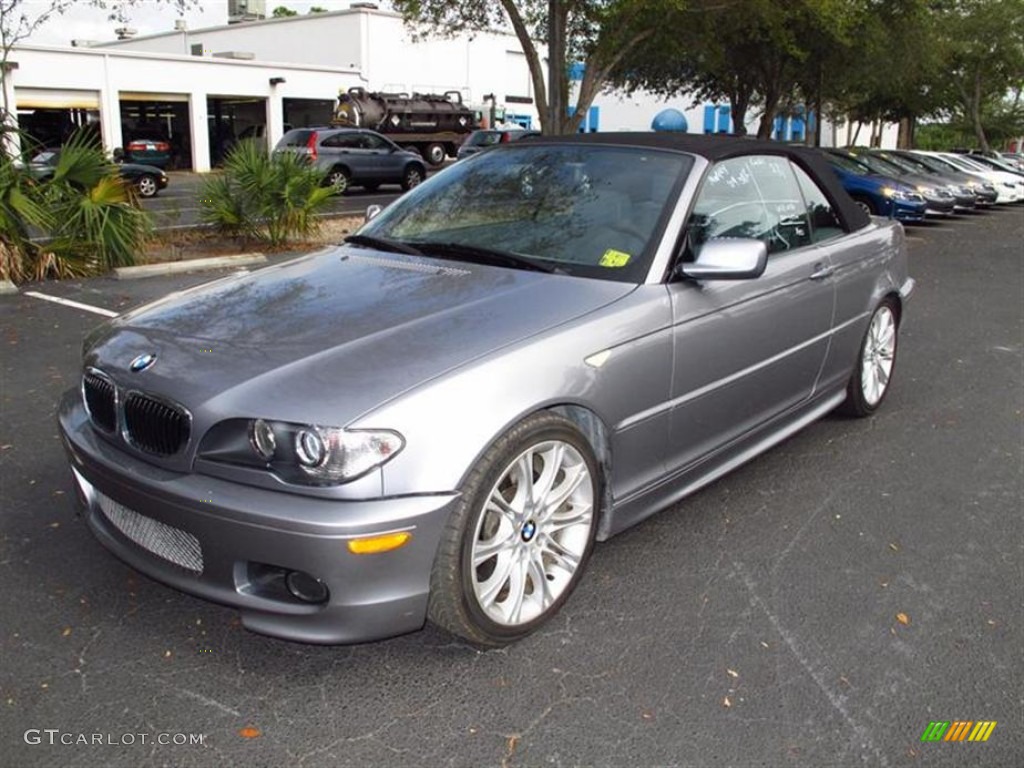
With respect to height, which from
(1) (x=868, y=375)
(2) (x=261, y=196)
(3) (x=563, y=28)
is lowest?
(1) (x=868, y=375)

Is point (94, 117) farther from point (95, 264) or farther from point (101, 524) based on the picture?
point (101, 524)

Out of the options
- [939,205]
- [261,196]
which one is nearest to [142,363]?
[261,196]

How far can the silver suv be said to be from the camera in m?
22.4

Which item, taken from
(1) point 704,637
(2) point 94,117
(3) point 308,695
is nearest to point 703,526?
(1) point 704,637

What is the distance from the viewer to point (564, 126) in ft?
58.4

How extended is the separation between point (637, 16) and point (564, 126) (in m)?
2.40

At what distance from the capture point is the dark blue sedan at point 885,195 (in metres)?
17.4

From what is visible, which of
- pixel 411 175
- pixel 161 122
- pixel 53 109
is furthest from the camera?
pixel 161 122

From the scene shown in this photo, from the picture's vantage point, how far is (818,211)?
15.3 ft

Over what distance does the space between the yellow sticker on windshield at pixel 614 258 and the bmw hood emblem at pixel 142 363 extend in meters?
1.64

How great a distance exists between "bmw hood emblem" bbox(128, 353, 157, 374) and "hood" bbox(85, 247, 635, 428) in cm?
2

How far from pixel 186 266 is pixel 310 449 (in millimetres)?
8458

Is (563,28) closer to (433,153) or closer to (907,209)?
(907,209)

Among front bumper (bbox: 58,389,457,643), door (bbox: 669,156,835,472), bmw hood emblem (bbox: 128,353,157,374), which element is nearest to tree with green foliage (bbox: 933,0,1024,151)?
door (bbox: 669,156,835,472)
